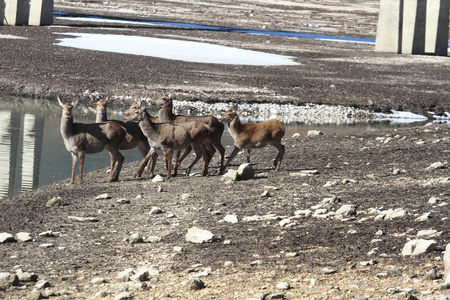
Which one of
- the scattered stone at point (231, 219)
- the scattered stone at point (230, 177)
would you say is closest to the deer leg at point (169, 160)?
the scattered stone at point (230, 177)

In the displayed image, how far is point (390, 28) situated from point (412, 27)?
3.71 ft

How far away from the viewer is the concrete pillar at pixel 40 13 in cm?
4459

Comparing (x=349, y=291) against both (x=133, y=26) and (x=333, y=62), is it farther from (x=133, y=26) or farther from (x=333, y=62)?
(x=133, y=26)

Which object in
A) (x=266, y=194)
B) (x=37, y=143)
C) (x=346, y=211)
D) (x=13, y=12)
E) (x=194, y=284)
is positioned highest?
(x=13, y=12)

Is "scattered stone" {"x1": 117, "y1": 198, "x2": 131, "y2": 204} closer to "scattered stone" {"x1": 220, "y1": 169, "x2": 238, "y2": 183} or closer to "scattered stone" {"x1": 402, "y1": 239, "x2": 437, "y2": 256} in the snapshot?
"scattered stone" {"x1": 220, "y1": 169, "x2": 238, "y2": 183}

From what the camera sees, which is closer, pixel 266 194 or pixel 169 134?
pixel 266 194

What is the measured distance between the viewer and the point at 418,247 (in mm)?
7527

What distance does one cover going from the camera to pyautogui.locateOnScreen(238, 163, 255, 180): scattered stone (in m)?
12.4

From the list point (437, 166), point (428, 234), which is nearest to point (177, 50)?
point (437, 166)

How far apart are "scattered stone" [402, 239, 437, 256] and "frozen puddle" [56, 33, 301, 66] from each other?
23.8 meters

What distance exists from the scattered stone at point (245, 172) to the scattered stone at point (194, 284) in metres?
5.55

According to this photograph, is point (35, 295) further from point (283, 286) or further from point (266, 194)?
point (266, 194)

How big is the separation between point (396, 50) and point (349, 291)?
36018 millimetres

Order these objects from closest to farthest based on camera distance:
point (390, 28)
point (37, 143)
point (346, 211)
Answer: point (346, 211), point (37, 143), point (390, 28)
